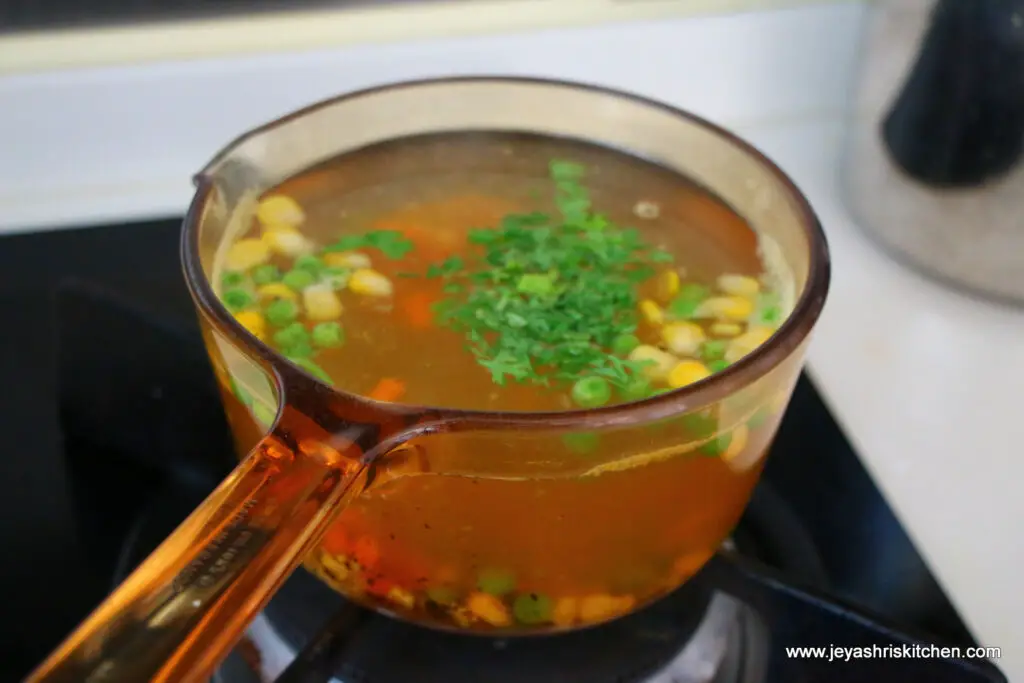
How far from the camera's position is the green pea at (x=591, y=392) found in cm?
47

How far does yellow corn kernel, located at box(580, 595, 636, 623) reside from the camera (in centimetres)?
46

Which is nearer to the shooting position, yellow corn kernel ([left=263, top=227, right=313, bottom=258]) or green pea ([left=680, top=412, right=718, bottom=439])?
green pea ([left=680, top=412, right=718, bottom=439])

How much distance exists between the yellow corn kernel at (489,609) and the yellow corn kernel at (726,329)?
0.63 feet

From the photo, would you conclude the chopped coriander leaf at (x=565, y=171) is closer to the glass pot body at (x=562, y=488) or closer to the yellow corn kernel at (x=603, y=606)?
the glass pot body at (x=562, y=488)

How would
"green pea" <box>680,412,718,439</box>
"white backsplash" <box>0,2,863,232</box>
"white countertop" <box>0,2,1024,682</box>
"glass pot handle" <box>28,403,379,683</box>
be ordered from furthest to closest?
"white backsplash" <box>0,2,863,232</box> → "white countertop" <box>0,2,1024,682</box> → "green pea" <box>680,412,718,439</box> → "glass pot handle" <box>28,403,379,683</box>

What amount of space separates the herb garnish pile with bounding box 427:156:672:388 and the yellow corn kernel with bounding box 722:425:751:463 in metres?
0.06

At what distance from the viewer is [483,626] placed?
1.51ft

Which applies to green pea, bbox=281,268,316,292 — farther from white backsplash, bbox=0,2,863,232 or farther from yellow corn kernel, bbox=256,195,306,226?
white backsplash, bbox=0,2,863,232

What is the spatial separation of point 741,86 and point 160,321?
0.57 metres

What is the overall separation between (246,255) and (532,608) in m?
0.27

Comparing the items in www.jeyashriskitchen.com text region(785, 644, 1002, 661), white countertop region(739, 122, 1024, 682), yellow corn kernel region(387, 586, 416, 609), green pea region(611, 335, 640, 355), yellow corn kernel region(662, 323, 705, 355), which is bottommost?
white countertop region(739, 122, 1024, 682)

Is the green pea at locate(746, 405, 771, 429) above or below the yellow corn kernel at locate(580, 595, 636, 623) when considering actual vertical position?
above

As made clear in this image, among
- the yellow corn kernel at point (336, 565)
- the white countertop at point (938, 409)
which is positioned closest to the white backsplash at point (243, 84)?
the white countertop at point (938, 409)

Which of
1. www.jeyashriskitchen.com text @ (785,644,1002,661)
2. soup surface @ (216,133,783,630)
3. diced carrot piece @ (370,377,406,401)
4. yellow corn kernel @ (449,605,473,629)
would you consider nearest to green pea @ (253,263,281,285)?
soup surface @ (216,133,783,630)
